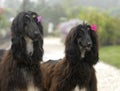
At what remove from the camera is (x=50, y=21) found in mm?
33219

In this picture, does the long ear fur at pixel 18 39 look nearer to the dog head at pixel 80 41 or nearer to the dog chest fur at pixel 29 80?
the dog chest fur at pixel 29 80

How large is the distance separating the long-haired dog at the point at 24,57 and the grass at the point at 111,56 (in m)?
8.45

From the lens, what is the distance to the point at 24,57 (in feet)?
22.1

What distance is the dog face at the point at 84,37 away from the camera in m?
7.35

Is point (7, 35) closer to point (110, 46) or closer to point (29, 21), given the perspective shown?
point (110, 46)

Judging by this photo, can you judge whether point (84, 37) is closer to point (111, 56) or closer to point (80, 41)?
point (80, 41)

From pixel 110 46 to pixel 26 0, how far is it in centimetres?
466

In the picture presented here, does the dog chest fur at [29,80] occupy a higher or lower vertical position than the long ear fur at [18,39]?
lower

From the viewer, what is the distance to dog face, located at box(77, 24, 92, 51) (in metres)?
7.35

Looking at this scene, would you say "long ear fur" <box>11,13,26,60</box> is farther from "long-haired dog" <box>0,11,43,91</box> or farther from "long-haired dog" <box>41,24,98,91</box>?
"long-haired dog" <box>41,24,98,91</box>

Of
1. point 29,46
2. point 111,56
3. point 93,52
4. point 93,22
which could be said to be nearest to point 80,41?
point 93,52

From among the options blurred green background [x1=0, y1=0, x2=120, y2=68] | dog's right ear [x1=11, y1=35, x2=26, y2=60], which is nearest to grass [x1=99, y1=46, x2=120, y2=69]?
blurred green background [x1=0, y1=0, x2=120, y2=68]

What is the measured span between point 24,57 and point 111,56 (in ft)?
37.2

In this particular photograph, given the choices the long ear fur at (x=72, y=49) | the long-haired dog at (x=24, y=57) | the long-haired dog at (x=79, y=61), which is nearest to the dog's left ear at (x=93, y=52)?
the long-haired dog at (x=79, y=61)
